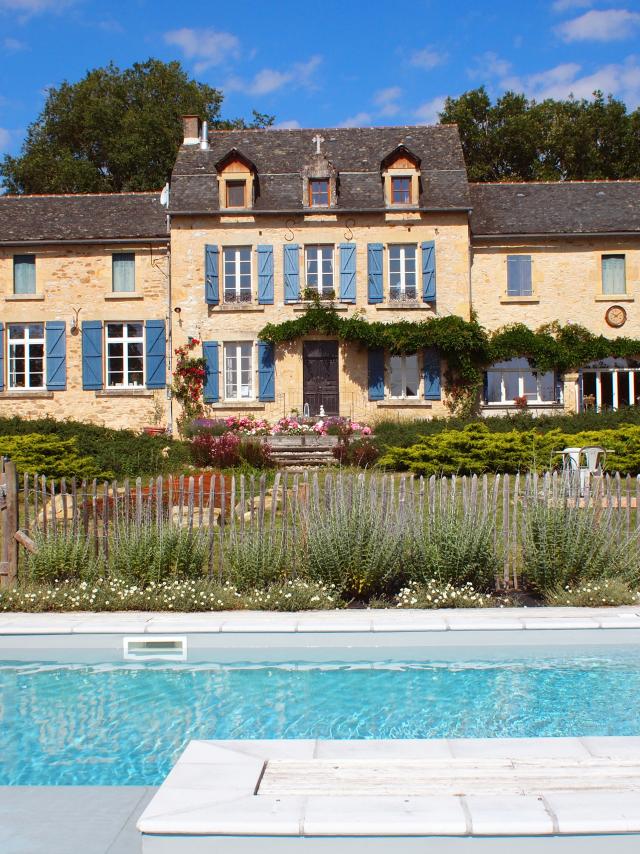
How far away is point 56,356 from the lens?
23.2 m

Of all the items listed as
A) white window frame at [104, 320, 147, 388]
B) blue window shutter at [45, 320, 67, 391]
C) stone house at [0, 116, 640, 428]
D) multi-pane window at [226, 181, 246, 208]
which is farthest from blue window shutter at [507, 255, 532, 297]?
blue window shutter at [45, 320, 67, 391]

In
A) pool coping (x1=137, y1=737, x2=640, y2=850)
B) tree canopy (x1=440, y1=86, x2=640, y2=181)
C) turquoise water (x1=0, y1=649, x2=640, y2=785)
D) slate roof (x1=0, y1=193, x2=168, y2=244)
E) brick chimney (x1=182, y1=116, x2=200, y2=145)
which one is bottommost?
turquoise water (x1=0, y1=649, x2=640, y2=785)

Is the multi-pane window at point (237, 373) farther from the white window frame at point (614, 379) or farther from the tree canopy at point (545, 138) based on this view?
the tree canopy at point (545, 138)

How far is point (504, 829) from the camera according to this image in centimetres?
320

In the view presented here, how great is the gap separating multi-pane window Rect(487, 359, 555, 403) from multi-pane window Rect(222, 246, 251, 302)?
6.85 metres

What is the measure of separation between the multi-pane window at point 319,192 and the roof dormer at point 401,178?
1543 millimetres

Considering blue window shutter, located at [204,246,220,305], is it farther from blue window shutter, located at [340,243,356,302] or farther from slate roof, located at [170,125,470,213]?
blue window shutter, located at [340,243,356,302]

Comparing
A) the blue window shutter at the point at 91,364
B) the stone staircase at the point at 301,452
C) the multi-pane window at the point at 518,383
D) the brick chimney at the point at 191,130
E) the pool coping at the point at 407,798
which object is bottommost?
the pool coping at the point at 407,798

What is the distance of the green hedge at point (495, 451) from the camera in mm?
16391

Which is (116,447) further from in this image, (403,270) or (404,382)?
(403,270)

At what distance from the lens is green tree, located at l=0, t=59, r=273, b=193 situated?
115ft

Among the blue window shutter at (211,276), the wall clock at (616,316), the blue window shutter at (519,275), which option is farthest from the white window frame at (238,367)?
the wall clock at (616,316)

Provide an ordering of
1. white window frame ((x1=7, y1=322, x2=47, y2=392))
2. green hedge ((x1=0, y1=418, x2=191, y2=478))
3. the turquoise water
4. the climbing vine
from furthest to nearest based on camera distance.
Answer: white window frame ((x1=7, y1=322, x2=47, y2=392)), the climbing vine, green hedge ((x1=0, y1=418, x2=191, y2=478)), the turquoise water

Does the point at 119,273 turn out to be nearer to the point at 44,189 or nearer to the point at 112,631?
the point at 44,189
